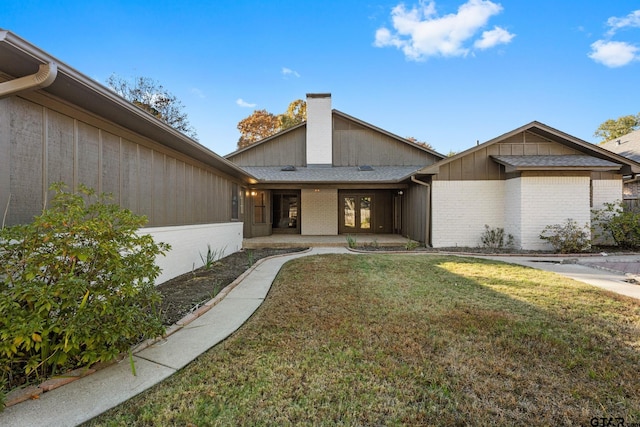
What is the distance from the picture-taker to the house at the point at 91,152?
276cm

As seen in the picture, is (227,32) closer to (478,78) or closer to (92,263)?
(478,78)

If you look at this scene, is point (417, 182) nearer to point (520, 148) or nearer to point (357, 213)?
point (520, 148)

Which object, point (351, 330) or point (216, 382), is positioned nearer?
point (216, 382)

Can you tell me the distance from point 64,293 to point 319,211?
12441mm

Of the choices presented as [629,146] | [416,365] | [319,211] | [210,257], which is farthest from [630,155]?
[210,257]

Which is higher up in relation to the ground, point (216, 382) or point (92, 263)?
point (92, 263)

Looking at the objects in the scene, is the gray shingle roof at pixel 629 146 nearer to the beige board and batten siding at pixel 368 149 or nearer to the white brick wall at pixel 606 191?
the white brick wall at pixel 606 191

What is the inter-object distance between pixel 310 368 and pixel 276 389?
0.39 m

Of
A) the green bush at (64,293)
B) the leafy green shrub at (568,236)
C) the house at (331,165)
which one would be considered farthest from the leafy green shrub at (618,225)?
the green bush at (64,293)

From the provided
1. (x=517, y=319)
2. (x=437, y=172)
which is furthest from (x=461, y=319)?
(x=437, y=172)

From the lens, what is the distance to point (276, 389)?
7.00 feet

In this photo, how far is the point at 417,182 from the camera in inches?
396

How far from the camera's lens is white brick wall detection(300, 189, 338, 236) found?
14.4 m

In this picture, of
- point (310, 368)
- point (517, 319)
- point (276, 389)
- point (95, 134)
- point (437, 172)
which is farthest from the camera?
point (437, 172)
